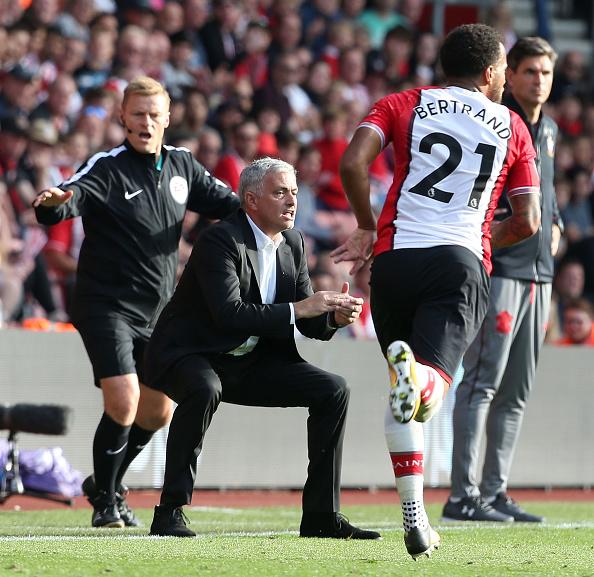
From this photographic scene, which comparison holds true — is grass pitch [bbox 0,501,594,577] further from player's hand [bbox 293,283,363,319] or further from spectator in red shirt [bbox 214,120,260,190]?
spectator in red shirt [bbox 214,120,260,190]

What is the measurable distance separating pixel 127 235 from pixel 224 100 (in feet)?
24.4

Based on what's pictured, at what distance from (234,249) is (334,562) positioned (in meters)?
1.59

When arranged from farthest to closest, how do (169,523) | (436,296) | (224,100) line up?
(224,100)
(169,523)
(436,296)

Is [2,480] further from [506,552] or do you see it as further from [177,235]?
[506,552]

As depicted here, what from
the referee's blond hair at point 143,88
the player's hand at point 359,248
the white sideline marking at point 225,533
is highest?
the referee's blond hair at point 143,88

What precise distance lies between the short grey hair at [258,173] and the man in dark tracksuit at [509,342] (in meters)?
1.79

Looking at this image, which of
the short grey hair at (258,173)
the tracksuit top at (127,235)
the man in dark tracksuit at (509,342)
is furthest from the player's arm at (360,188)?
the man in dark tracksuit at (509,342)

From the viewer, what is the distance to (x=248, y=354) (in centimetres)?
613

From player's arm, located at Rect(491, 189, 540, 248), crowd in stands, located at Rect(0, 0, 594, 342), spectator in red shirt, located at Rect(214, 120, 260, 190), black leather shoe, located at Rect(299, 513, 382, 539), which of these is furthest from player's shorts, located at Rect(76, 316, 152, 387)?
spectator in red shirt, located at Rect(214, 120, 260, 190)

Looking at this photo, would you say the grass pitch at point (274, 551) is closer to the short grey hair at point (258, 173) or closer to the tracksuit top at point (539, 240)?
the tracksuit top at point (539, 240)

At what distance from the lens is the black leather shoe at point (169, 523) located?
19.4ft

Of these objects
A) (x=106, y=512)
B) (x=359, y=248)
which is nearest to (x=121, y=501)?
(x=106, y=512)

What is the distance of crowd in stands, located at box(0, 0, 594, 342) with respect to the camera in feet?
37.0

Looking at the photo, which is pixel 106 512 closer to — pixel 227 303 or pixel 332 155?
pixel 227 303
